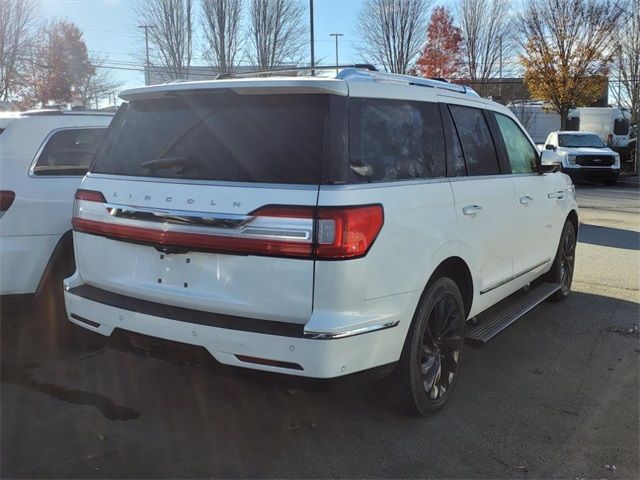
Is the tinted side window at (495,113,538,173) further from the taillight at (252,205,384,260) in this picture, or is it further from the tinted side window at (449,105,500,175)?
the taillight at (252,205,384,260)

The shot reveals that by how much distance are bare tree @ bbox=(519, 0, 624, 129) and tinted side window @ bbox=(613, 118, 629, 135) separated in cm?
160

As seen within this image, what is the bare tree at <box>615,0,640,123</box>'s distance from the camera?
81.0ft

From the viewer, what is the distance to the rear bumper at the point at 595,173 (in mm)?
20047

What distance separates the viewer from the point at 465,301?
390 centimetres

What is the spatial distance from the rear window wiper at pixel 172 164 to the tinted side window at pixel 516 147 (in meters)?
2.68

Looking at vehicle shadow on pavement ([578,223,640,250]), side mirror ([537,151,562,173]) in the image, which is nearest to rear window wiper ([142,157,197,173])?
side mirror ([537,151,562,173])

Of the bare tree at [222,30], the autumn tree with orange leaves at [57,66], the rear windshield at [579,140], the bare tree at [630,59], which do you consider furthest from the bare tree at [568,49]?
the autumn tree with orange leaves at [57,66]

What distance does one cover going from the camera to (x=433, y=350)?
11.6ft

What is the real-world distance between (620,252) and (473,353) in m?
4.97

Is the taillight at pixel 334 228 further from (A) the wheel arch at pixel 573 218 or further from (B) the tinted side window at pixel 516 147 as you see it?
(A) the wheel arch at pixel 573 218

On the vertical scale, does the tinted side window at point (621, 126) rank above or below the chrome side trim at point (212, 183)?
above

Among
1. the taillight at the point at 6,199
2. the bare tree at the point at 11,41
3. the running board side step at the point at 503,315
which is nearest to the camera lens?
the running board side step at the point at 503,315

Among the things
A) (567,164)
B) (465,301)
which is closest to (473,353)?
(465,301)

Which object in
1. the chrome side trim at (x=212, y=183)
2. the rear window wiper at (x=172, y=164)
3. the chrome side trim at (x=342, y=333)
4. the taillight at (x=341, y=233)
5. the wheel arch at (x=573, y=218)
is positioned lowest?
the chrome side trim at (x=342, y=333)
